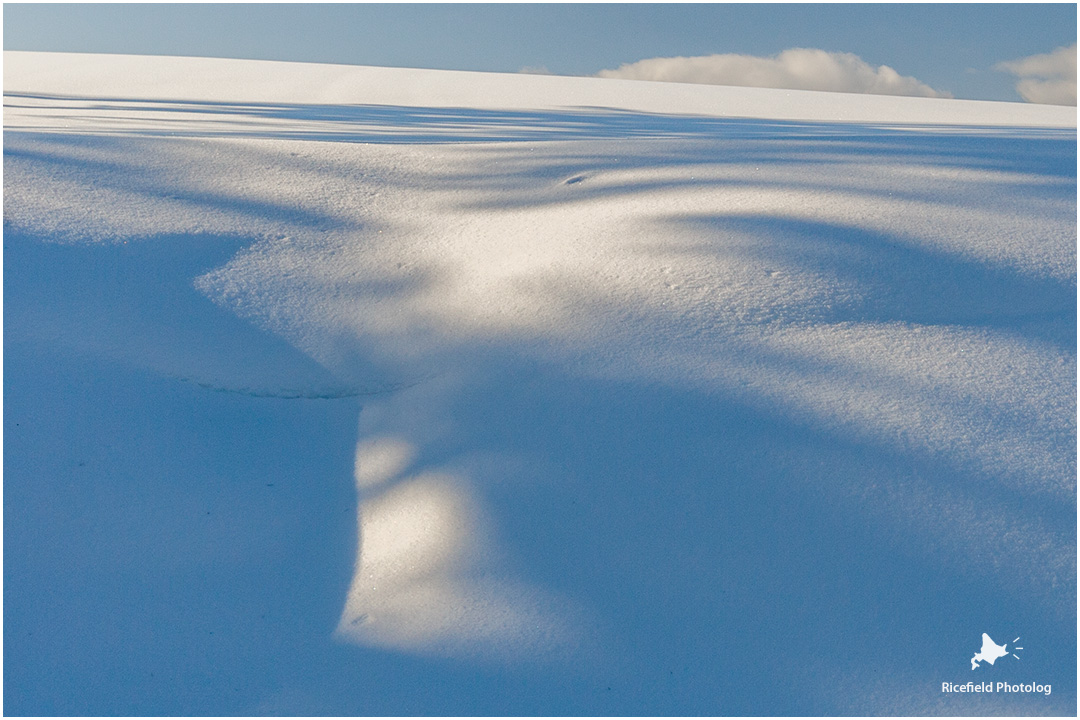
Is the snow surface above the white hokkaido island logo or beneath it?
above

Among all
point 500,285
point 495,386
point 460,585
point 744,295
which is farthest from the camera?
point 500,285

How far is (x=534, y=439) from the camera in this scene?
4.52ft

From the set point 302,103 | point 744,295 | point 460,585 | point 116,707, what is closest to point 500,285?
point 744,295

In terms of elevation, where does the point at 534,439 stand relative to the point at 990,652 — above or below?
above

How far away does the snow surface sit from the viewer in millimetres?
1085

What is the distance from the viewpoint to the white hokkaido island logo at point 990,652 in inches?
40.1

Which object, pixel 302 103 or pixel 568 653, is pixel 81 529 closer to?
pixel 568 653

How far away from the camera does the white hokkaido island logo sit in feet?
3.34

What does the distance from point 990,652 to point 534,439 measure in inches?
29.2

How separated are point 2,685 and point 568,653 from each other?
82cm

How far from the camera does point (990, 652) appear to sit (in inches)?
40.3

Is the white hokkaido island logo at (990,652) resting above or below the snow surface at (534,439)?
below

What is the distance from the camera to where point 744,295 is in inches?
64.3

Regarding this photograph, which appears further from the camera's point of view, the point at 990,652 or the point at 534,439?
the point at 534,439
